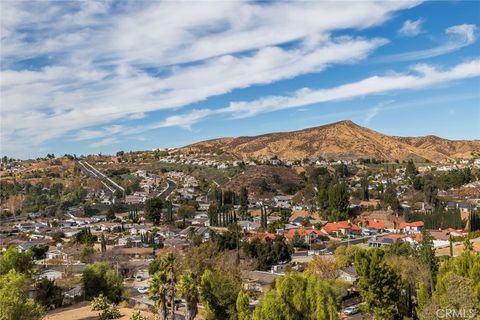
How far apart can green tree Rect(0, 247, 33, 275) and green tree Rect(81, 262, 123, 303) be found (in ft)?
13.1

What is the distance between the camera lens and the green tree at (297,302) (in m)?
22.6

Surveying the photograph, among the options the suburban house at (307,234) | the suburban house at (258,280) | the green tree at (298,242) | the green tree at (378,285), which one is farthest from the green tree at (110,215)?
the green tree at (378,285)

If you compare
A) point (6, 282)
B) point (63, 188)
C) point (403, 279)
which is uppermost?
point (63, 188)

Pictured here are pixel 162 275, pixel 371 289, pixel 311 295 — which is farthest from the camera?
pixel 371 289

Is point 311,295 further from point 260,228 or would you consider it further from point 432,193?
point 432,193

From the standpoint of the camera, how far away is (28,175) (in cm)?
13138

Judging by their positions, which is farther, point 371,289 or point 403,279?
point 403,279

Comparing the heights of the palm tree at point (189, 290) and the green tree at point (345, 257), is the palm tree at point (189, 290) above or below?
above

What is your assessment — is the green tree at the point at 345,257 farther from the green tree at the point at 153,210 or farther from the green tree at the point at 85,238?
the green tree at the point at 153,210

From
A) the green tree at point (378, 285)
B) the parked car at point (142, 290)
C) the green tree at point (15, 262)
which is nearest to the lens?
the green tree at point (378, 285)

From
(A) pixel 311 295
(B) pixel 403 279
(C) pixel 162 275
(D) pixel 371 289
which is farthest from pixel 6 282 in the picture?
(B) pixel 403 279

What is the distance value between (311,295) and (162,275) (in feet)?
24.4

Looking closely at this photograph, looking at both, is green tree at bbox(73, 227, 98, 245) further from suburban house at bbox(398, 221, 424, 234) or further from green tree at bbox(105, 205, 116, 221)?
suburban house at bbox(398, 221, 424, 234)

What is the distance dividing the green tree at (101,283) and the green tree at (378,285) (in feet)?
60.5
